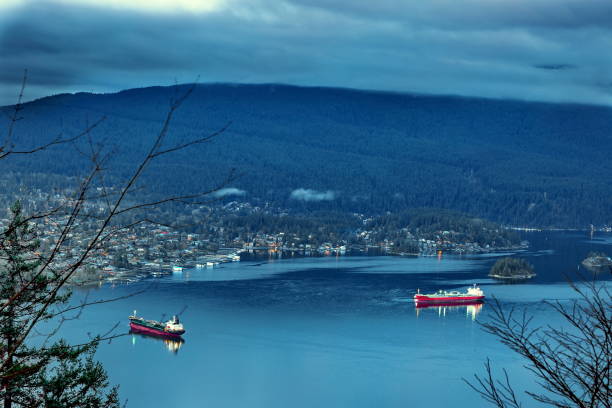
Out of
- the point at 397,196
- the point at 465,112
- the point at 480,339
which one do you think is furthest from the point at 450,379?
the point at 465,112

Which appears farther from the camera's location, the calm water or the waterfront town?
the waterfront town

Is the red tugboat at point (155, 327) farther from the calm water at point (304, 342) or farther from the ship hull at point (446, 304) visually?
the ship hull at point (446, 304)

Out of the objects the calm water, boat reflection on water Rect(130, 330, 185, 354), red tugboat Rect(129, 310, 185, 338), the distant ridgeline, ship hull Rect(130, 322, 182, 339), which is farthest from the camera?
the distant ridgeline

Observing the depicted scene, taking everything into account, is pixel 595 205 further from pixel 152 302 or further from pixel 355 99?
pixel 355 99

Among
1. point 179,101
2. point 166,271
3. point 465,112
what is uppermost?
point 465,112

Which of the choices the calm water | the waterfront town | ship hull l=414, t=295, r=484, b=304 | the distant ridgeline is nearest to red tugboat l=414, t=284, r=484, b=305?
ship hull l=414, t=295, r=484, b=304

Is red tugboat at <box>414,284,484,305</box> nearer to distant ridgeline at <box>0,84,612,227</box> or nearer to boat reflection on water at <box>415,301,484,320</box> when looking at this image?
boat reflection on water at <box>415,301,484,320</box>

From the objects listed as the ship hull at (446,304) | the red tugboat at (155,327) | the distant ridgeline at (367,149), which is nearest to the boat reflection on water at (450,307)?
the ship hull at (446,304)
